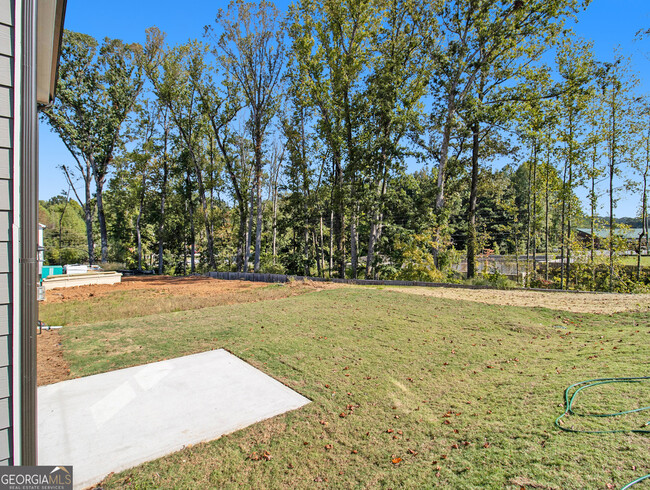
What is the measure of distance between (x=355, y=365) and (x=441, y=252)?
9578 millimetres

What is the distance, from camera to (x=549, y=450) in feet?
7.46

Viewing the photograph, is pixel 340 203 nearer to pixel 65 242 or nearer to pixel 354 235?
pixel 354 235

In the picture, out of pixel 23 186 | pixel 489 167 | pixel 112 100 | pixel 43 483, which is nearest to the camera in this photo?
pixel 23 186

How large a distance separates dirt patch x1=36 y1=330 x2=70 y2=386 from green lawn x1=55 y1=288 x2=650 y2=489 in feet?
0.46

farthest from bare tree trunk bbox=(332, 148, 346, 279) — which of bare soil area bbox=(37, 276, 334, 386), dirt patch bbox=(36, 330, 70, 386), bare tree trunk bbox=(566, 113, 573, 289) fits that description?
dirt patch bbox=(36, 330, 70, 386)

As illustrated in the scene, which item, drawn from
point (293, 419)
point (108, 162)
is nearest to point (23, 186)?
point (293, 419)

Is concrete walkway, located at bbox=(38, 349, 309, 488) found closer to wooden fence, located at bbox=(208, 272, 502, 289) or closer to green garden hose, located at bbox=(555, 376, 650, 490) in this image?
green garden hose, located at bbox=(555, 376, 650, 490)

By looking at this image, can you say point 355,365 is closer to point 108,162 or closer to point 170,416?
point 170,416

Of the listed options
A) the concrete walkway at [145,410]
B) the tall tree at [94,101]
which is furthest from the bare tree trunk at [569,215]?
the tall tree at [94,101]

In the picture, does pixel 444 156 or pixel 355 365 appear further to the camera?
pixel 444 156

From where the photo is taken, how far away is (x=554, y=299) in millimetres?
8820

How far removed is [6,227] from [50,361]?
3.58 meters

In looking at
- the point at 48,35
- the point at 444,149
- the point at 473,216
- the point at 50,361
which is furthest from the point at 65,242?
the point at 48,35
